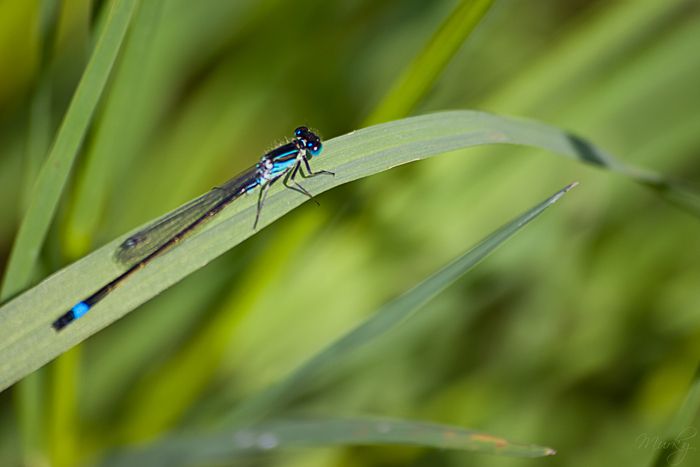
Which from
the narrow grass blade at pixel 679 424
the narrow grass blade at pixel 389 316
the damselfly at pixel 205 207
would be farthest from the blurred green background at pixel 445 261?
the narrow grass blade at pixel 679 424

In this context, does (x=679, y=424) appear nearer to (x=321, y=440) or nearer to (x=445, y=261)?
(x=321, y=440)

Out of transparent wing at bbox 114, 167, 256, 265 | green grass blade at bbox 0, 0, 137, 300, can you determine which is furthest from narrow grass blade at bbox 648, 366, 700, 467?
green grass blade at bbox 0, 0, 137, 300

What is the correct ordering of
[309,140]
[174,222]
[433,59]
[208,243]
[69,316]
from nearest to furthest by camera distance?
[69,316] < [208,243] < [433,59] < [174,222] < [309,140]

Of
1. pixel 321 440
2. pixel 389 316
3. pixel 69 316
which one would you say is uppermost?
pixel 69 316

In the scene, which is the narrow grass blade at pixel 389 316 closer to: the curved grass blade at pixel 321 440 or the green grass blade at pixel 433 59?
the curved grass blade at pixel 321 440

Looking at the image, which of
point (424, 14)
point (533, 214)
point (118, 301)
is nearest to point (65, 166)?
point (118, 301)

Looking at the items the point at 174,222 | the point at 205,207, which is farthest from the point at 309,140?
the point at 174,222
